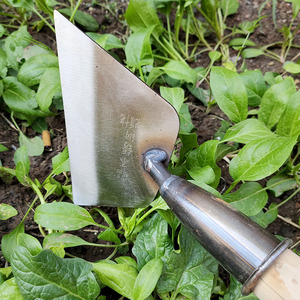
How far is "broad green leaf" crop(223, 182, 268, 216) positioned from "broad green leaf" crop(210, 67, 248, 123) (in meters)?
0.22

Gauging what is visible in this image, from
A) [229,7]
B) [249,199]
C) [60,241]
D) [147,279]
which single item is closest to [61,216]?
[60,241]

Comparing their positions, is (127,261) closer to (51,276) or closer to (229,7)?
(51,276)

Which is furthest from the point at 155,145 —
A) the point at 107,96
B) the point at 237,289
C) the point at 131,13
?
the point at 131,13

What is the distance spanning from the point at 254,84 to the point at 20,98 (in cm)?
76

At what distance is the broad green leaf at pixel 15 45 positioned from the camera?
1.23m

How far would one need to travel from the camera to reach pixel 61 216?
0.88 metres

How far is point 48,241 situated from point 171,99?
1.68 ft

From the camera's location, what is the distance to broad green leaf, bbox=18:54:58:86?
1.15 metres

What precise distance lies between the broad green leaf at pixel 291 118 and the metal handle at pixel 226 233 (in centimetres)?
43

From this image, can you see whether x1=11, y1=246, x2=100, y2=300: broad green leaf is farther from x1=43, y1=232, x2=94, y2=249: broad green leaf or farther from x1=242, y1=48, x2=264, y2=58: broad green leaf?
x1=242, y1=48, x2=264, y2=58: broad green leaf

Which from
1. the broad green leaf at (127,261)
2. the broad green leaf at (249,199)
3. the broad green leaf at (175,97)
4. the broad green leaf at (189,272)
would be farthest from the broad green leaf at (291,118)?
the broad green leaf at (127,261)

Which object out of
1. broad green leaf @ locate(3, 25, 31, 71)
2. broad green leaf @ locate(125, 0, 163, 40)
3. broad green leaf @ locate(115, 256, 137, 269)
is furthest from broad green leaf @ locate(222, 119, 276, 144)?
broad green leaf @ locate(3, 25, 31, 71)

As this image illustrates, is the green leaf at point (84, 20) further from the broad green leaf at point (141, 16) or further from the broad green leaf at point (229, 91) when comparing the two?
the broad green leaf at point (229, 91)

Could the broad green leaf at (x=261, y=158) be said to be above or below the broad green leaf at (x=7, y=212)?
above
